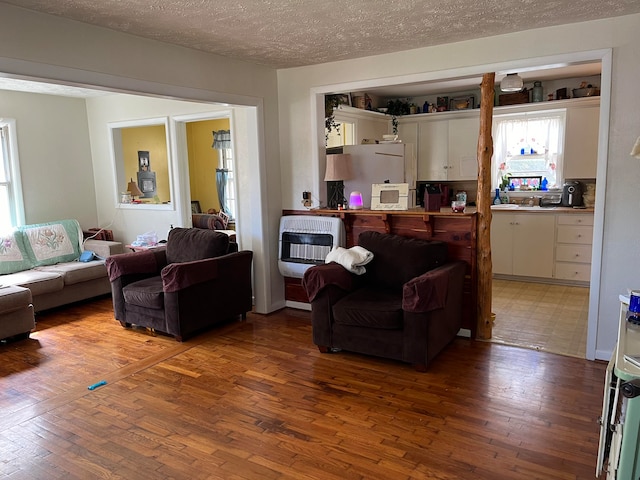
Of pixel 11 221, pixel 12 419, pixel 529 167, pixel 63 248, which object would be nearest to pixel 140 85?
pixel 12 419

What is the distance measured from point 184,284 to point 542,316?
3.27m

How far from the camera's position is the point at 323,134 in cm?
468

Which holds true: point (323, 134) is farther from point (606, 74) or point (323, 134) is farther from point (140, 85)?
point (606, 74)

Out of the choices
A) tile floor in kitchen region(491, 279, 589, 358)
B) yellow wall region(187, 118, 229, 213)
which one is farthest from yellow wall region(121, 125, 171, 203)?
tile floor in kitchen region(491, 279, 589, 358)

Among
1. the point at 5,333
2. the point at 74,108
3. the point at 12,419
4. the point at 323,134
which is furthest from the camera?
the point at 74,108

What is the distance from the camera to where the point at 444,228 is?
407cm

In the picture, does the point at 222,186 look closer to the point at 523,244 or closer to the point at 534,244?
the point at 523,244

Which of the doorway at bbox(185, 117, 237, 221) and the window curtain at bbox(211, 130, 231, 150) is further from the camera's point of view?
the doorway at bbox(185, 117, 237, 221)

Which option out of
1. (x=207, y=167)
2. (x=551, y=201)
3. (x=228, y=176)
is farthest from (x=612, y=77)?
(x=207, y=167)

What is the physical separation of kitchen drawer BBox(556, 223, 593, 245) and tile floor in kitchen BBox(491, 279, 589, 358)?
55 centimetres

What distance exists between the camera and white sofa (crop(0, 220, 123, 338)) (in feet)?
15.6

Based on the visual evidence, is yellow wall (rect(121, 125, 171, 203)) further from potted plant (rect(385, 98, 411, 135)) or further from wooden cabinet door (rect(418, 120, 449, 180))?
wooden cabinet door (rect(418, 120, 449, 180))

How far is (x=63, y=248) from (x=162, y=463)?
3870mm

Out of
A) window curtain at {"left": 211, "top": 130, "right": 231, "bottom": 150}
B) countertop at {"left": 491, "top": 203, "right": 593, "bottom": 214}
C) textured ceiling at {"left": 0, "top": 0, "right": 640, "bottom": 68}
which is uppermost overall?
textured ceiling at {"left": 0, "top": 0, "right": 640, "bottom": 68}
